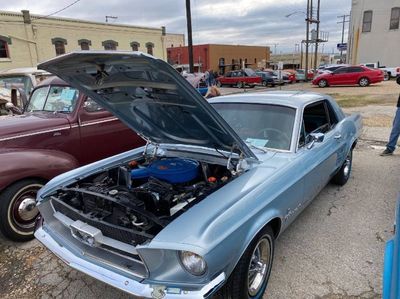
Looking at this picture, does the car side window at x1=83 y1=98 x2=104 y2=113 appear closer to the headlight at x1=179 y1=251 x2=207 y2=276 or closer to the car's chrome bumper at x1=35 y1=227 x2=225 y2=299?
the car's chrome bumper at x1=35 y1=227 x2=225 y2=299

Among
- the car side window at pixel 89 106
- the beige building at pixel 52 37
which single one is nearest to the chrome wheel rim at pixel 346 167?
the car side window at pixel 89 106

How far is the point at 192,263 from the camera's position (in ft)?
6.38

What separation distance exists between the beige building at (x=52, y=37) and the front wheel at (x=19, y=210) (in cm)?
2271

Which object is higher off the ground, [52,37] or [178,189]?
[52,37]

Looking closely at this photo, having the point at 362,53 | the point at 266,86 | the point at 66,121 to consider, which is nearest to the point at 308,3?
the point at 362,53

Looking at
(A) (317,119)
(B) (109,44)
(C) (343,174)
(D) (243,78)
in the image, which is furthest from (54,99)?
(B) (109,44)

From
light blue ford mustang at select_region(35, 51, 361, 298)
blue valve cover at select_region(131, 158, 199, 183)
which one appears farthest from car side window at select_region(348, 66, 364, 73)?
blue valve cover at select_region(131, 158, 199, 183)

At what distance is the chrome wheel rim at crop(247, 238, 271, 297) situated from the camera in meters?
2.47

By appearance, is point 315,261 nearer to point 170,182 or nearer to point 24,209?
point 170,182

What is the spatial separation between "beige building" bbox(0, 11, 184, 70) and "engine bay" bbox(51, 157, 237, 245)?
942 inches

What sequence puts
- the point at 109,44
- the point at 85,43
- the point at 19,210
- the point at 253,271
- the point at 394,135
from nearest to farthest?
the point at 253,271 → the point at 19,210 → the point at 394,135 → the point at 85,43 → the point at 109,44

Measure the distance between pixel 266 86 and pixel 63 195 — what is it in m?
25.4

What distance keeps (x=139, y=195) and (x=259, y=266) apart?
111cm

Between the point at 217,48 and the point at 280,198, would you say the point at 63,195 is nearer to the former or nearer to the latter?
the point at 280,198
